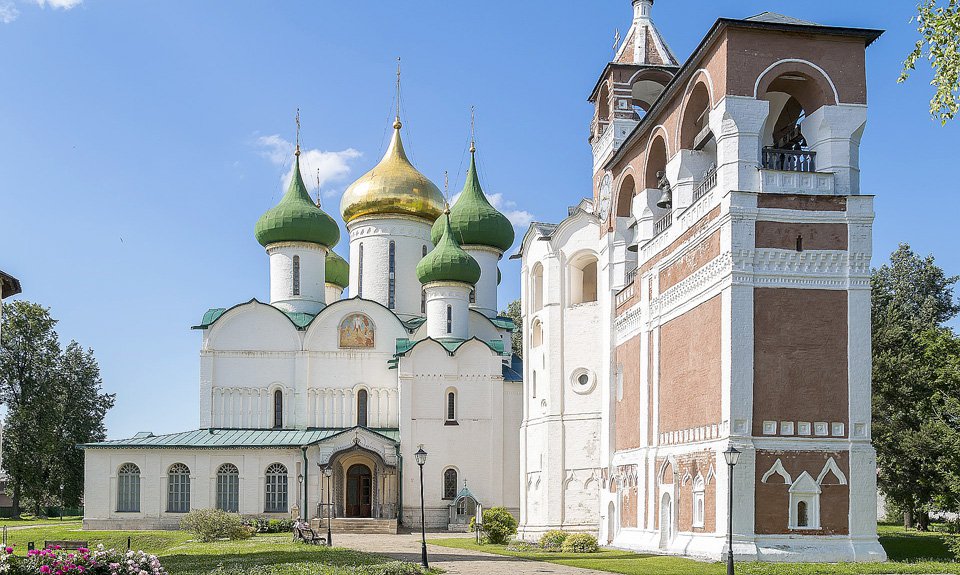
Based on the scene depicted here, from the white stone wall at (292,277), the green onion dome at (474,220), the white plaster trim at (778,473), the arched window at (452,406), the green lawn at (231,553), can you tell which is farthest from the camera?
the green onion dome at (474,220)

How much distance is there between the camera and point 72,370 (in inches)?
1869

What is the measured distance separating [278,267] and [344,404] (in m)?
5.49

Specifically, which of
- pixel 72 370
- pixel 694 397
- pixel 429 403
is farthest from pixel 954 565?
pixel 72 370

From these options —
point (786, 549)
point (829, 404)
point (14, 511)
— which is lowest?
point (14, 511)

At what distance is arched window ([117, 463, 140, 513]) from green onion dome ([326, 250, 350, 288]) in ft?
39.5

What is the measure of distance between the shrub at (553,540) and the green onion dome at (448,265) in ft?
41.1

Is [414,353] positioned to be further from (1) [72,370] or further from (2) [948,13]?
(2) [948,13]

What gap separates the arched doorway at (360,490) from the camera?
35.9 meters

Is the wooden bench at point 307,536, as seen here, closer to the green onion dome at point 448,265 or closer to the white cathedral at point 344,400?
the white cathedral at point 344,400

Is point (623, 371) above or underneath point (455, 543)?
above

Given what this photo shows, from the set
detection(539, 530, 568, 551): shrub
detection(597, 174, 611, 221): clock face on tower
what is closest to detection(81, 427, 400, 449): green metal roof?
detection(539, 530, 568, 551): shrub

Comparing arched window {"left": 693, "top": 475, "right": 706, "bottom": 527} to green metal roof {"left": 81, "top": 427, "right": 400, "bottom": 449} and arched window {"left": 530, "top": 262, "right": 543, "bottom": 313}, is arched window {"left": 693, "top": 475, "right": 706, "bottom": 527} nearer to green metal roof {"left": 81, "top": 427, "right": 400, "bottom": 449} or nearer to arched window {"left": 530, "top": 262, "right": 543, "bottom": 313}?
arched window {"left": 530, "top": 262, "right": 543, "bottom": 313}

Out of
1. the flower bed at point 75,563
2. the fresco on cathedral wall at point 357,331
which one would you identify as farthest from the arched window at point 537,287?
the flower bed at point 75,563

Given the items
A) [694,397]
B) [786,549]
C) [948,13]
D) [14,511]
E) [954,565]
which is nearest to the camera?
[948,13]
